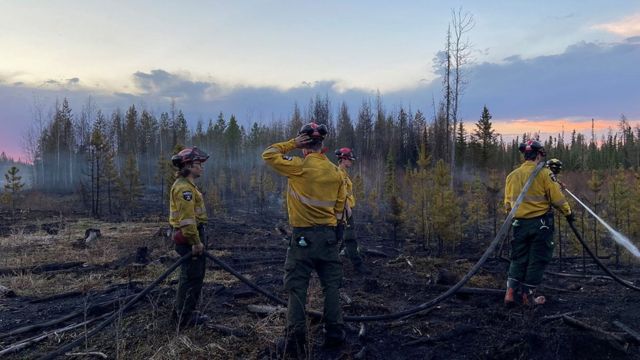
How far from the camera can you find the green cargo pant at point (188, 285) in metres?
5.71

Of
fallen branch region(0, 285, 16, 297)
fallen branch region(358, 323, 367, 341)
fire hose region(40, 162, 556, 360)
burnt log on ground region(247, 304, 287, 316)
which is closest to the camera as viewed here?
fire hose region(40, 162, 556, 360)

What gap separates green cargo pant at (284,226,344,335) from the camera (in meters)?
4.83

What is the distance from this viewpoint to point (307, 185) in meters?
5.00

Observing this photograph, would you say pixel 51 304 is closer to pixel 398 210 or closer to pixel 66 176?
pixel 398 210

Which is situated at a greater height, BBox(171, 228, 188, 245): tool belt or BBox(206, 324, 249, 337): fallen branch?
BBox(171, 228, 188, 245): tool belt

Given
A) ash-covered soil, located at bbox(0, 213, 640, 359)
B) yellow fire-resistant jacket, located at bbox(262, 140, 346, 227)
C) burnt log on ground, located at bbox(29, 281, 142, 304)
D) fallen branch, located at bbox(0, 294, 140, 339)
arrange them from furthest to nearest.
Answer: burnt log on ground, located at bbox(29, 281, 142, 304), fallen branch, located at bbox(0, 294, 140, 339), ash-covered soil, located at bbox(0, 213, 640, 359), yellow fire-resistant jacket, located at bbox(262, 140, 346, 227)

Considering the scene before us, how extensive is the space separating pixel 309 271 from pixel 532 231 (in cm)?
389

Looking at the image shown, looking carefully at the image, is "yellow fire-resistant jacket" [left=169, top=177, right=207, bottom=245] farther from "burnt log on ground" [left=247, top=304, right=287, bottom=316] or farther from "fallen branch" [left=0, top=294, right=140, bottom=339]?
"burnt log on ground" [left=247, top=304, right=287, bottom=316]

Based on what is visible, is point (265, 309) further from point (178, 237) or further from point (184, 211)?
point (184, 211)

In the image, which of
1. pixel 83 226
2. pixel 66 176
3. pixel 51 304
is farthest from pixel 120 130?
pixel 51 304

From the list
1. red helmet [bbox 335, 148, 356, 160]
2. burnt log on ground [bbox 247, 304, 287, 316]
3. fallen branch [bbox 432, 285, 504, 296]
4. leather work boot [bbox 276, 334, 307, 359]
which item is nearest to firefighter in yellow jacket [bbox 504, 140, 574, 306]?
fallen branch [bbox 432, 285, 504, 296]

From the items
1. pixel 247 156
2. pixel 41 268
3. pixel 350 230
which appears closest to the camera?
pixel 350 230

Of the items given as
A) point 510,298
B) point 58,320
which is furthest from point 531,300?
point 58,320

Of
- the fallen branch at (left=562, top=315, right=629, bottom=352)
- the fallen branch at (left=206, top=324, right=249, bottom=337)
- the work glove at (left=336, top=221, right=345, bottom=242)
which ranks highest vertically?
the work glove at (left=336, top=221, right=345, bottom=242)
